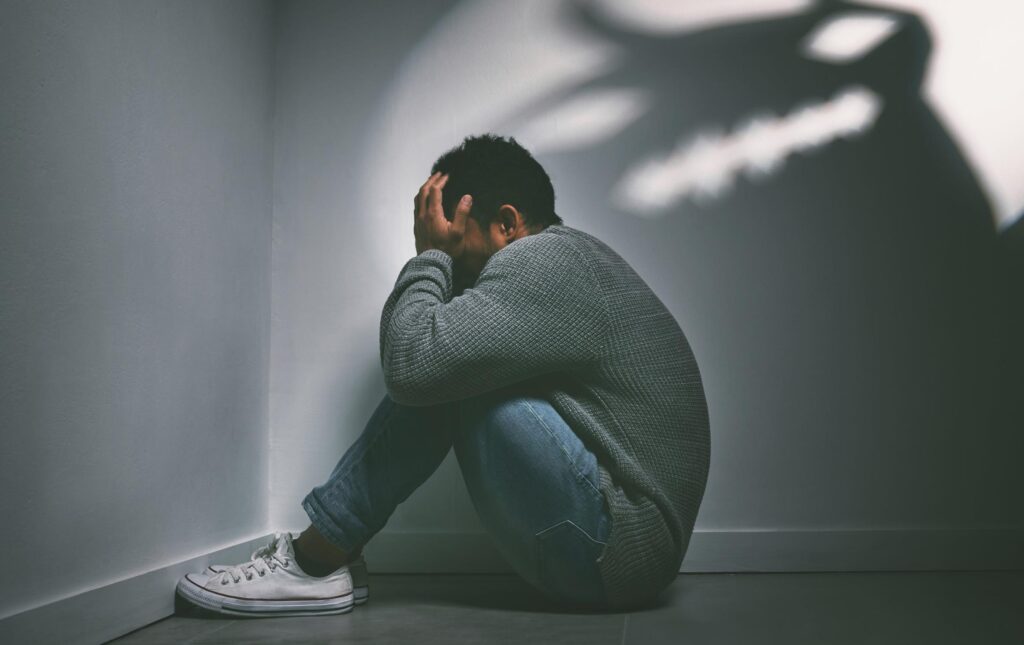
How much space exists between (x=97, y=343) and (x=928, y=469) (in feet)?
5.33

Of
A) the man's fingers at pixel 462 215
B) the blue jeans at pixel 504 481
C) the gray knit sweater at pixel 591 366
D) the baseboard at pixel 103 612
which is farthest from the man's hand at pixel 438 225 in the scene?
the baseboard at pixel 103 612

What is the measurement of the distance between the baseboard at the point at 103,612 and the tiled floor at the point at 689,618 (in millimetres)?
25

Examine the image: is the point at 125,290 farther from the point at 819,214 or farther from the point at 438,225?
the point at 819,214

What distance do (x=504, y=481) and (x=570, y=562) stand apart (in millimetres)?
154

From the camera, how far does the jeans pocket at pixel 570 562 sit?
1.27 metres

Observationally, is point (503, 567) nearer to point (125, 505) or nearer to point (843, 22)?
point (125, 505)

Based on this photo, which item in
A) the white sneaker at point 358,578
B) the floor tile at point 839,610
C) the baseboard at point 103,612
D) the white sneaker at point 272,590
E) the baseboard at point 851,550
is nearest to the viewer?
the baseboard at point 103,612

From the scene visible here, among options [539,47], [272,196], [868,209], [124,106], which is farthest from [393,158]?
[868,209]

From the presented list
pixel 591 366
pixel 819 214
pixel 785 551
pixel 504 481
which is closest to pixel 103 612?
pixel 504 481

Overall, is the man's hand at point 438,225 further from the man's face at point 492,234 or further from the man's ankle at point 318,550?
the man's ankle at point 318,550

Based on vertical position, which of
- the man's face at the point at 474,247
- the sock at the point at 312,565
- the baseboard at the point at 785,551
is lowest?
the baseboard at the point at 785,551

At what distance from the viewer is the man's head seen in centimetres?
150

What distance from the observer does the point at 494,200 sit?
1.50 meters

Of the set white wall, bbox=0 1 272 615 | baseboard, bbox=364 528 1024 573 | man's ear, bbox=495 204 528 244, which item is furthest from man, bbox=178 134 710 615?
baseboard, bbox=364 528 1024 573
